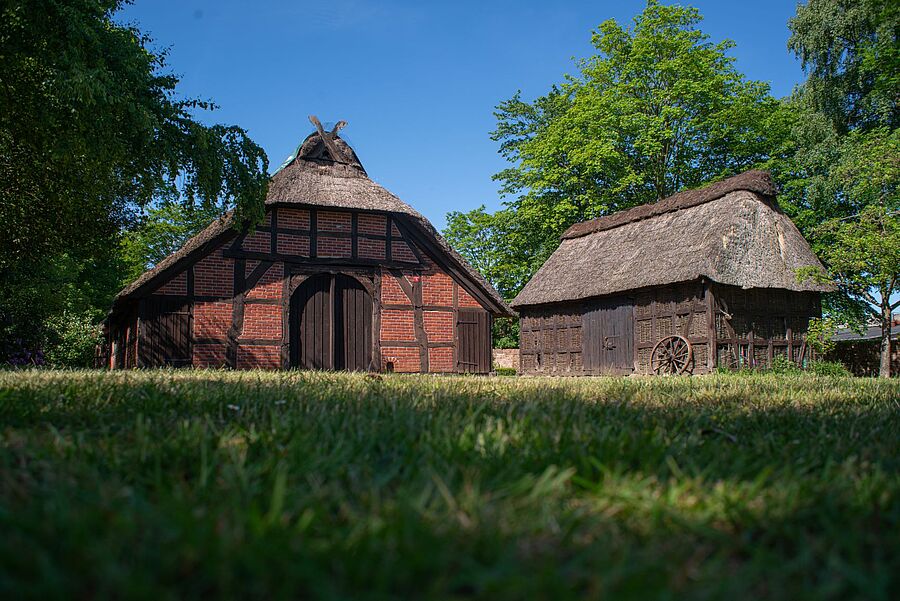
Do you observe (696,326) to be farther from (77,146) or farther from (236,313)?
(77,146)

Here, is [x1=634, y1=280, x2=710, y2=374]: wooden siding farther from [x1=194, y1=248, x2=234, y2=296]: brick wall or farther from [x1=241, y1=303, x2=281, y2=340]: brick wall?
[x1=194, y1=248, x2=234, y2=296]: brick wall

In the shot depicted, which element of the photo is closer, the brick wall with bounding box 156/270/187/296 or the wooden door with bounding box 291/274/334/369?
→ the brick wall with bounding box 156/270/187/296

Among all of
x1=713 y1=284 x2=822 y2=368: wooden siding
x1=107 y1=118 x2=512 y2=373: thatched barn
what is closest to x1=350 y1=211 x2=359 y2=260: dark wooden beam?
x1=107 y1=118 x2=512 y2=373: thatched barn

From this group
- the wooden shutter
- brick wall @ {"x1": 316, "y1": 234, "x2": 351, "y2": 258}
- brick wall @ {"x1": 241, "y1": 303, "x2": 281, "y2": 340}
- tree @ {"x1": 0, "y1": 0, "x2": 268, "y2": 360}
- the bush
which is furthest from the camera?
the bush

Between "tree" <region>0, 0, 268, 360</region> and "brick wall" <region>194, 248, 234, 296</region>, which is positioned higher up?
"tree" <region>0, 0, 268, 360</region>

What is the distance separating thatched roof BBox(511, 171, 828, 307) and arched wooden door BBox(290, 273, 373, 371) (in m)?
6.13

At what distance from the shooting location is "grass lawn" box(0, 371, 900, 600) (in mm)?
1096

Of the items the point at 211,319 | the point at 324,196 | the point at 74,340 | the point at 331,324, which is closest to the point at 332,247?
the point at 324,196

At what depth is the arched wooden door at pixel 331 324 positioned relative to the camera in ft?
48.4

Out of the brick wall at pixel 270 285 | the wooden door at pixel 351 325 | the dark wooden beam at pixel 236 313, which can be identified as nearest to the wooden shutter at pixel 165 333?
the dark wooden beam at pixel 236 313

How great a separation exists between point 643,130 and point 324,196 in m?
13.4

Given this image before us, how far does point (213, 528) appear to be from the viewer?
1233 millimetres

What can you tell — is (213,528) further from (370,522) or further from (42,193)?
(42,193)

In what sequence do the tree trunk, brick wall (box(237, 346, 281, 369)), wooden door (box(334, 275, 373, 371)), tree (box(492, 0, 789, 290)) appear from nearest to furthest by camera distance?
brick wall (box(237, 346, 281, 369)) → wooden door (box(334, 275, 373, 371)) → the tree trunk → tree (box(492, 0, 789, 290))
